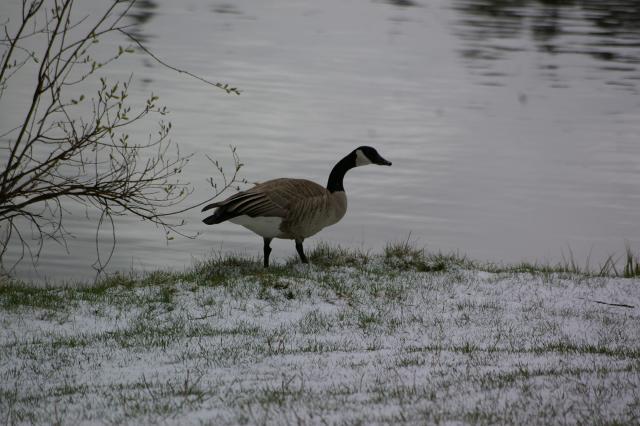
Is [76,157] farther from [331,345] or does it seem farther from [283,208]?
[331,345]

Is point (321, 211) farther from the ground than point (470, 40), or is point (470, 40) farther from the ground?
point (470, 40)

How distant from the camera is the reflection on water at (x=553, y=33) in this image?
33.3 meters

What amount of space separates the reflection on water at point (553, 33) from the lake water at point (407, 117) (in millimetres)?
147

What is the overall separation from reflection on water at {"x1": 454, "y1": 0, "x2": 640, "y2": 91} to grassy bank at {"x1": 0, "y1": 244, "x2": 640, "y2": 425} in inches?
→ 820

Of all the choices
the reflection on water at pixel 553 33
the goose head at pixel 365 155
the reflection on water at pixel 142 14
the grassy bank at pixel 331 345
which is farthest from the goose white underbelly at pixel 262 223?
the reflection on water at pixel 142 14

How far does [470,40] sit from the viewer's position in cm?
3909

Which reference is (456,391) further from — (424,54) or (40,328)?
(424,54)

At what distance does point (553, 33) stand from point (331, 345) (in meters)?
34.3

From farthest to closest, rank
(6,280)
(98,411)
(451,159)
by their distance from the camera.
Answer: (451,159)
(6,280)
(98,411)

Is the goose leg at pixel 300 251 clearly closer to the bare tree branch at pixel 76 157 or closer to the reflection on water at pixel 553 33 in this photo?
the bare tree branch at pixel 76 157

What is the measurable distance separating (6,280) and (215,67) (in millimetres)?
18899

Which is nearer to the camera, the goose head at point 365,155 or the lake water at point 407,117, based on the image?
the goose head at point 365,155

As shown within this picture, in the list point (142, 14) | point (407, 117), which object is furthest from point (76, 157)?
point (142, 14)

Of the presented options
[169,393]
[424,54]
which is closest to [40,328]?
[169,393]
